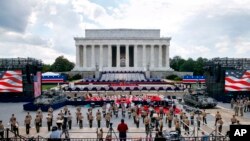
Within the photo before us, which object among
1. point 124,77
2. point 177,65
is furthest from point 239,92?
point 177,65

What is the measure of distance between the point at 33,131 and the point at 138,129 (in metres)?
7.36

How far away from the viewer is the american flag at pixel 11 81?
4506 centimetres

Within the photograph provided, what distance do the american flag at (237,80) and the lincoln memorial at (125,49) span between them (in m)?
64.4

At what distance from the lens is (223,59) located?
47.1m

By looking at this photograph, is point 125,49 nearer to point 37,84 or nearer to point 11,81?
point 37,84

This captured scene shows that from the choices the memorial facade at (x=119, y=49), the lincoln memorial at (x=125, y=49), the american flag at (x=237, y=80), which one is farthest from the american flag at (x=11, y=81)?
the memorial facade at (x=119, y=49)

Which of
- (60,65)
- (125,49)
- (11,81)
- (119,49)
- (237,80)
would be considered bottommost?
(11,81)

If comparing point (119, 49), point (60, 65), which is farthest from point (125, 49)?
point (60, 65)

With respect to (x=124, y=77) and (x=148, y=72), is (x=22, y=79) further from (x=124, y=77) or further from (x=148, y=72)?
(x=148, y=72)

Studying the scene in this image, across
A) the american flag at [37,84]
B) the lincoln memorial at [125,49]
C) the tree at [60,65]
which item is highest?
the lincoln memorial at [125,49]

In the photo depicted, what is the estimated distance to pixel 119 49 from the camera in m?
112

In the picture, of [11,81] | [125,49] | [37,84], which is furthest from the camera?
[125,49]

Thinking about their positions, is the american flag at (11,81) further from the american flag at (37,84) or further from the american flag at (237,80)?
the american flag at (237,80)

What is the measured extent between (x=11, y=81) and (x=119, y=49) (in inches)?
2707
